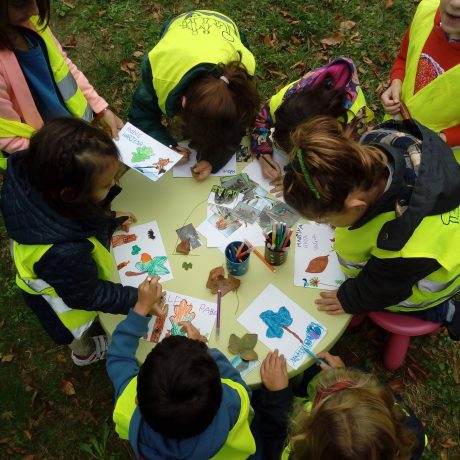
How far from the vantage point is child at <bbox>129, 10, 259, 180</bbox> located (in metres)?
2.40

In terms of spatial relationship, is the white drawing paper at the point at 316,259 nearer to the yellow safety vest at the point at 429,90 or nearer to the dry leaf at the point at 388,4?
the yellow safety vest at the point at 429,90

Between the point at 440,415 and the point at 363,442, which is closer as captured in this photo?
the point at 363,442

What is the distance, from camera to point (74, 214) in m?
1.98

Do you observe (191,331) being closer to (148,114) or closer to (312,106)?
(312,106)

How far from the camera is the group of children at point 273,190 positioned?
1594 millimetres

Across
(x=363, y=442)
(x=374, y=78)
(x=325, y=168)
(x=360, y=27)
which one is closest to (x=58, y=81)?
(x=325, y=168)

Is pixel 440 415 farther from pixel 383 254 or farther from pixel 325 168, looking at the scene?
pixel 325 168

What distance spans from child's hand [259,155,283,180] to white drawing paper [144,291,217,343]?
0.87 meters

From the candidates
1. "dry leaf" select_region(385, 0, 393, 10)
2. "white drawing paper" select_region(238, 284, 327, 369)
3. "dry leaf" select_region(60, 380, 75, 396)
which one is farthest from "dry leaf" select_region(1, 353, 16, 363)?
"dry leaf" select_region(385, 0, 393, 10)

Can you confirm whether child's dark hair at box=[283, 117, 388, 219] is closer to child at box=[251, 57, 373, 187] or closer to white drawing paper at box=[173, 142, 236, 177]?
child at box=[251, 57, 373, 187]

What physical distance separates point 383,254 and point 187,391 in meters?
1.05

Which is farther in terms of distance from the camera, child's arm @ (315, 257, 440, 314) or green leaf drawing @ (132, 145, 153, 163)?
green leaf drawing @ (132, 145, 153, 163)

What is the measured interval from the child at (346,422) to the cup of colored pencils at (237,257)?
47 cm

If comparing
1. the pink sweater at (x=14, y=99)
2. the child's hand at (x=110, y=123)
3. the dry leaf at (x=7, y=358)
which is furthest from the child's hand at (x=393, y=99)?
the dry leaf at (x=7, y=358)
